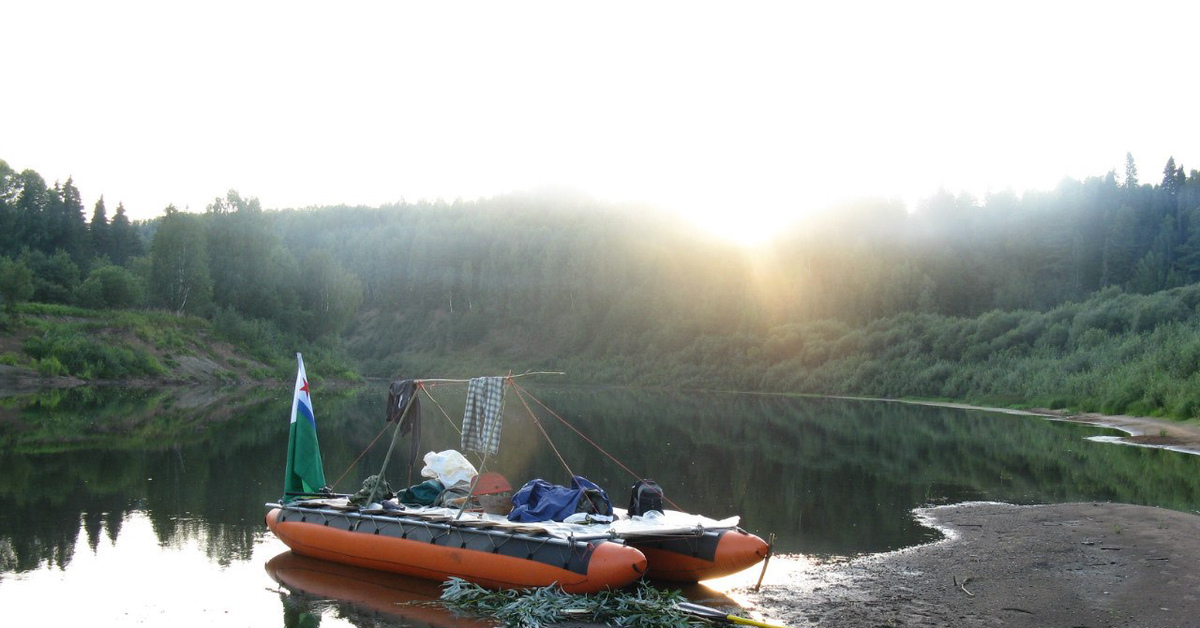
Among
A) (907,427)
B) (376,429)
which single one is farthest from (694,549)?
(907,427)

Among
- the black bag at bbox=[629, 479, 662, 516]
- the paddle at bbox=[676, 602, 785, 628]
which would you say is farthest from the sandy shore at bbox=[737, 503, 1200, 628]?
the black bag at bbox=[629, 479, 662, 516]

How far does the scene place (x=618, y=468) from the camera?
28.2 metres

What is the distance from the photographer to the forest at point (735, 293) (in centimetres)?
6241

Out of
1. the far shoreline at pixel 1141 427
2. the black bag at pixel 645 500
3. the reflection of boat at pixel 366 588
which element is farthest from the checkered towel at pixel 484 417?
the far shoreline at pixel 1141 427

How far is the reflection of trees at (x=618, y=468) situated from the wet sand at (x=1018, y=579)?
Result: 5.59ft

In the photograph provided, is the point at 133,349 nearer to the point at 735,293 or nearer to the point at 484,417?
the point at 484,417

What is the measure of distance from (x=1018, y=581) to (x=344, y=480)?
17624mm

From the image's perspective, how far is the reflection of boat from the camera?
13.2 m

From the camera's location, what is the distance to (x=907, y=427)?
45562 mm

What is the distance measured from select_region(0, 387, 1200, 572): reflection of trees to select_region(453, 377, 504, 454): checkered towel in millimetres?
5276

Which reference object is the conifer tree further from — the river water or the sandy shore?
the sandy shore

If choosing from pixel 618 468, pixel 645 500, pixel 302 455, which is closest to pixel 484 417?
pixel 645 500

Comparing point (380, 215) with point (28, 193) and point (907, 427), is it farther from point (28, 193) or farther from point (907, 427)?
point (907, 427)

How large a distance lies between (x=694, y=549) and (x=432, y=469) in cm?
566
